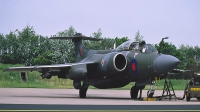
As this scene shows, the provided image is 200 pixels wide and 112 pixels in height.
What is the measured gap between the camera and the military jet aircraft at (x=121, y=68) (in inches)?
757

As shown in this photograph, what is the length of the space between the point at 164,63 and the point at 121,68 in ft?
8.83

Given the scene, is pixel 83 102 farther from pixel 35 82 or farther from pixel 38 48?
pixel 38 48

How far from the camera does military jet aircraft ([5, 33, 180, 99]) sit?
63.1ft

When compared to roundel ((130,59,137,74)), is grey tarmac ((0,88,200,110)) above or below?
below

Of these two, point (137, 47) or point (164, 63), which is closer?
point (164, 63)

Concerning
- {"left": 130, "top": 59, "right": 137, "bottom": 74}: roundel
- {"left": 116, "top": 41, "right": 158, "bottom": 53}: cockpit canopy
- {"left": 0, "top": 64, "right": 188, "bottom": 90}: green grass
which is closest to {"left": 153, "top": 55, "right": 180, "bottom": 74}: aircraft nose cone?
{"left": 116, "top": 41, "right": 158, "bottom": 53}: cockpit canopy

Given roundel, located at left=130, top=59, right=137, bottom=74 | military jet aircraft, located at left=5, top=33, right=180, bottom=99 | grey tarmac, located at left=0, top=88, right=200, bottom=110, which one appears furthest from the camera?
roundel, located at left=130, top=59, right=137, bottom=74

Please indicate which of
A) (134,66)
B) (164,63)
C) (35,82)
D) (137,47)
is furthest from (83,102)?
(35,82)

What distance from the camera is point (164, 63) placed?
60.9ft

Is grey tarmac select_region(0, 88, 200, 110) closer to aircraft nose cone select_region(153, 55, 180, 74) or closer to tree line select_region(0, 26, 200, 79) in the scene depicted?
aircraft nose cone select_region(153, 55, 180, 74)

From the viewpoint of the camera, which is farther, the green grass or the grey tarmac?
the green grass

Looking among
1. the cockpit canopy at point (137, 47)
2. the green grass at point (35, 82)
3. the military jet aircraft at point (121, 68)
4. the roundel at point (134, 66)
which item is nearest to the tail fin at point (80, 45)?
the military jet aircraft at point (121, 68)

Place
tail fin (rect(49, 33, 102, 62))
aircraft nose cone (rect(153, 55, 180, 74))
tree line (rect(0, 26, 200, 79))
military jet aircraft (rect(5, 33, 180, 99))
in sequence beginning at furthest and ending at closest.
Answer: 1. tree line (rect(0, 26, 200, 79))
2. tail fin (rect(49, 33, 102, 62))
3. military jet aircraft (rect(5, 33, 180, 99))
4. aircraft nose cone (rect(153, 55, 180, 74))

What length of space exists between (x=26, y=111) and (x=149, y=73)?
893 cm
